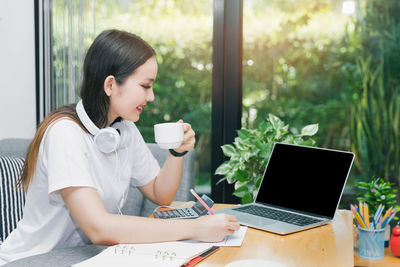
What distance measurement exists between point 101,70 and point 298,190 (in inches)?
29.3

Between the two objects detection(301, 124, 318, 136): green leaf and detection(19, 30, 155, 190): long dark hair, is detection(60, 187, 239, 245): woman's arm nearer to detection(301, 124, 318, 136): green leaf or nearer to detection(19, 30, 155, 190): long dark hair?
detection(19, 30, 155, 190): long dark hair

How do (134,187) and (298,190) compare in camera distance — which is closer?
(298,190)

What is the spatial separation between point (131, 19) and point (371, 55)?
1304 millimetres

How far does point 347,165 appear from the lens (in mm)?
1386

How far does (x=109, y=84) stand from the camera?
4.16 ft

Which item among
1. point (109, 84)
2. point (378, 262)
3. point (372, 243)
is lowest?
point (378, 262)

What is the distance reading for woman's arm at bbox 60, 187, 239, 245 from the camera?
3.52 feet

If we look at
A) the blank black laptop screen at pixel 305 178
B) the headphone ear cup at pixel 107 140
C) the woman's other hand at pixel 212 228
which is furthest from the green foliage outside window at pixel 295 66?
the woman's other hand at pixel 212 228

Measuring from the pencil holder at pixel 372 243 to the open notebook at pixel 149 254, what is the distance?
3.12 ft

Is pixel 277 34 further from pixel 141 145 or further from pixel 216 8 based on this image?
pixel 141 145

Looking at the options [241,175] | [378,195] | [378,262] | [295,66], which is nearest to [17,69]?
[241,175]

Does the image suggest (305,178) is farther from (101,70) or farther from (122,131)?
(101,70)

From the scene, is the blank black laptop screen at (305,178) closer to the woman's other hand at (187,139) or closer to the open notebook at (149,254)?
the woman's other hand at (187,139)

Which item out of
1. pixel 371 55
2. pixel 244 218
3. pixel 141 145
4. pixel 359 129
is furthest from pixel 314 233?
pixel 371 55
